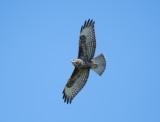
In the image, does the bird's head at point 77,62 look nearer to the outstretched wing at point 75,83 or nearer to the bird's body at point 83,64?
the bird's body at point 83,64

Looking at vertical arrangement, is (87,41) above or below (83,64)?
above

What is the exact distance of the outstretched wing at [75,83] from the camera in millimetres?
13656

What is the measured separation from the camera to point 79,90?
1380cm

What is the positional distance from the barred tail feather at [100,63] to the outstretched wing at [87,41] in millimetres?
196

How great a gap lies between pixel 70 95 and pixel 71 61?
4.45 feet

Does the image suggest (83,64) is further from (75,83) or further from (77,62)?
(75,83)

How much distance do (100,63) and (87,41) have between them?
2.78 feet

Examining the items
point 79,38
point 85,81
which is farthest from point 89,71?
point 79,38

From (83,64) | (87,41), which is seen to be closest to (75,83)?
(83,64)

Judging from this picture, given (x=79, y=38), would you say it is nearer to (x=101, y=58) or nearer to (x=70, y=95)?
(x=101, y=58)

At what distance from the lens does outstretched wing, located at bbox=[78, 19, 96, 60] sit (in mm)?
13195

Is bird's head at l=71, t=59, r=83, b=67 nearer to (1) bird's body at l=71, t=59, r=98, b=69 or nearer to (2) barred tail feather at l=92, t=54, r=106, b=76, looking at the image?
(1) bird's body at l=71, t=59, r=98, b=69

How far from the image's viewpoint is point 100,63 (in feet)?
44.0

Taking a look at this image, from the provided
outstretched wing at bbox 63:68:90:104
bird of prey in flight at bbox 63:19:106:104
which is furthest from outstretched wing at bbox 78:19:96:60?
outstretched wing at bbox 63:68:90:104
